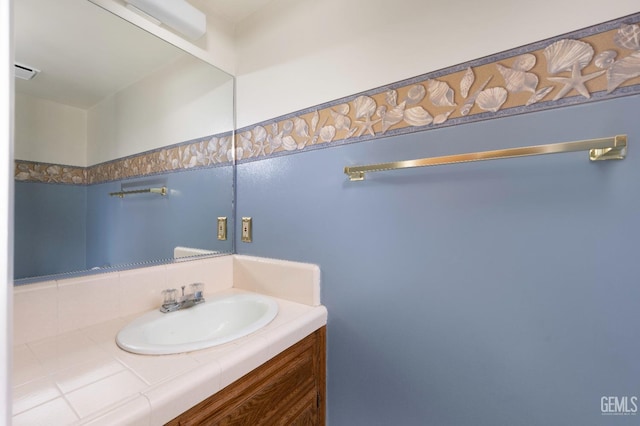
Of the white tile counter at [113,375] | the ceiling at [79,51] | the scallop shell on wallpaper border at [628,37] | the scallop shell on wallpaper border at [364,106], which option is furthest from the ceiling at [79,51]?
the scallop shell on wallpaper border at [628,37]

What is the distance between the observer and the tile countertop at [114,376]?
20.5 inches

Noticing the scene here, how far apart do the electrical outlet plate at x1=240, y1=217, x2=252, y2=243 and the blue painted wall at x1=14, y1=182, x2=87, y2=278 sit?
61cm

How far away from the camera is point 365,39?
39.2 inches

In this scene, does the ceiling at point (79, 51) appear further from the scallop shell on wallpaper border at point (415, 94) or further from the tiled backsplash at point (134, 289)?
the scallop shell on wallpaper border at point (415, 94)

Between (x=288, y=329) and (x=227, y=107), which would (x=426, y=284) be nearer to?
(x=288, y=329)

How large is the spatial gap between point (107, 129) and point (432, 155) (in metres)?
1.25

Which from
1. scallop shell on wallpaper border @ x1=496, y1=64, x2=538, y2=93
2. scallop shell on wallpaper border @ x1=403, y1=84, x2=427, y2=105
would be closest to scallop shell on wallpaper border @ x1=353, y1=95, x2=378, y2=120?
scallop shell on wallpaper border @ x1=403, y1=84, x2=427, y2=105

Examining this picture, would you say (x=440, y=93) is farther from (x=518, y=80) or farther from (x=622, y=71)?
(x=622, y=71)

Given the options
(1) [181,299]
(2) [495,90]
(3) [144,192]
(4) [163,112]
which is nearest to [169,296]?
(1) [181,299]

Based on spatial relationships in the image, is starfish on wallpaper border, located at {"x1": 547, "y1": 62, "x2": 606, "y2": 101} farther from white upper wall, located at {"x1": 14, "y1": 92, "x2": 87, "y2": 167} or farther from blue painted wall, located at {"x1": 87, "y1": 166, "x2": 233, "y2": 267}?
white upper wall, located at {"x1": 14, "y1": 92, "x2": 87, "y2": 167}

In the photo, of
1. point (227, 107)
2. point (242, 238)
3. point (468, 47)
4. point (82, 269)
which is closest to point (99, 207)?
point (82, 269)

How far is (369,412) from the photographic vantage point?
0.98m

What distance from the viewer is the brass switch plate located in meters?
1.38

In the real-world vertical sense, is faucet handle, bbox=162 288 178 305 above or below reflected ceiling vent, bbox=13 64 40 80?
below
